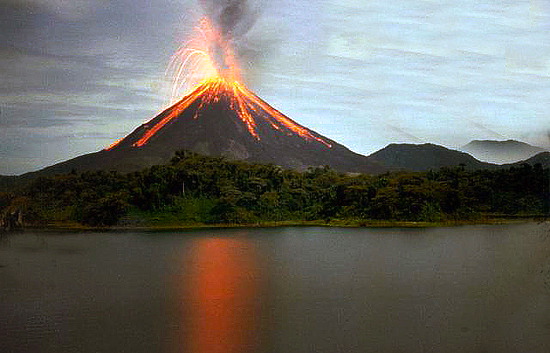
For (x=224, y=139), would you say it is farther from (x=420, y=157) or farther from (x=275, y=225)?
(x=420, y=157)

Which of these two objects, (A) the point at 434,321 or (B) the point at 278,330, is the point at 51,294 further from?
(A) the point at 434,321

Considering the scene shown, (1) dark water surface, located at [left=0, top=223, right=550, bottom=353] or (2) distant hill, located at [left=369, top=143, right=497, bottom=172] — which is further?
(2) distant hill, located at [left=369, top=143, right=497, bottom=172]

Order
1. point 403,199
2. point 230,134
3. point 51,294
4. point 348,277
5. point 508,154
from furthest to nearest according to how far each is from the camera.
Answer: point 508,154
point 230,134
point 403,199
point 348,277
point 51,294

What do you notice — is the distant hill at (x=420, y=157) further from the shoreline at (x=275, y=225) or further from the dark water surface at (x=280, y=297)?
the dark water surface at (x=280, y=297)

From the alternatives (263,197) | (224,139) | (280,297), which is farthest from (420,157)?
(280,297)

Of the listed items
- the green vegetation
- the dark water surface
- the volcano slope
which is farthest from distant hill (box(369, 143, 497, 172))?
the dark water surface

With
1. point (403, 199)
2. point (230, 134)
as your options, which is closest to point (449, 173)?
point (403, 199)

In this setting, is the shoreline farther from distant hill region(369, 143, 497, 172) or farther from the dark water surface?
distant hill region(369, 143, 497, 172)
